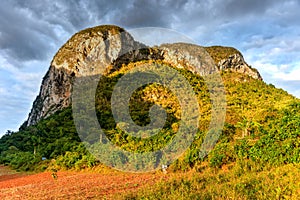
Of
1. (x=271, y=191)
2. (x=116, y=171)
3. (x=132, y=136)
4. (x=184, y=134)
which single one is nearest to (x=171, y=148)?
(x=184, y=134)

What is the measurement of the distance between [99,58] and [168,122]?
61.5 feet

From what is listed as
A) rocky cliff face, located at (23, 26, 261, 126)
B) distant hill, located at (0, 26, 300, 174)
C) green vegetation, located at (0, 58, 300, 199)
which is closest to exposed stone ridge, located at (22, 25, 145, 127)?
rocky cliff face, located at (23, 26, 261, 126)

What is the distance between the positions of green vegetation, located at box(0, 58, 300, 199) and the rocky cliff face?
2810 millimetres

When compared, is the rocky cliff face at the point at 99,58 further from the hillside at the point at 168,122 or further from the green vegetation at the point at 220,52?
the green vegetation at the point at 220,52

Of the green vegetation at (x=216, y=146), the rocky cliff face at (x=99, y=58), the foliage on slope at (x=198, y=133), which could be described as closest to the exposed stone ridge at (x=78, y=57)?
the rocky cliff face at (x=99, y=58)

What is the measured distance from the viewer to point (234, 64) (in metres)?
54.4

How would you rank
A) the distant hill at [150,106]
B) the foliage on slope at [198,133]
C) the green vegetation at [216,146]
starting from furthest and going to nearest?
1. the distant hill at [150,106]
2. the foliage on slope at [198,133]
3. the green vegetation at [216,146]

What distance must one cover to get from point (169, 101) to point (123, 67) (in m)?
11.5

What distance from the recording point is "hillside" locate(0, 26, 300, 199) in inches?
408

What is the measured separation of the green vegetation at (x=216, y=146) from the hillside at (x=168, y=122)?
1.6 inches

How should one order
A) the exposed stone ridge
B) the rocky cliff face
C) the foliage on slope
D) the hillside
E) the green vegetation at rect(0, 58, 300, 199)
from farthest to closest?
the rocky cliff face
the exposed stone ridge
the foliage on slope
the hillside
the green vegetation at rect(0, 58, 300, 199)

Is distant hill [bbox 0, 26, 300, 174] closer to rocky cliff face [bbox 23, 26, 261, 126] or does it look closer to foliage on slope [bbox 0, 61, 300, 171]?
foliage on slope [bbox 0, 61, 300, 171]

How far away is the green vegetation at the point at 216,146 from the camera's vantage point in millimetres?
7167

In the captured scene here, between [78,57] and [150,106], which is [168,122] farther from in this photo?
[78,57]
